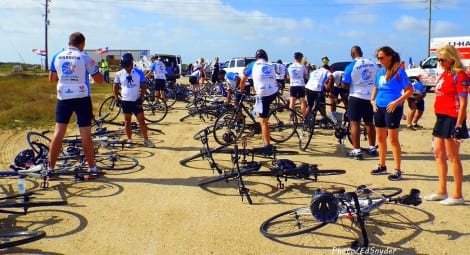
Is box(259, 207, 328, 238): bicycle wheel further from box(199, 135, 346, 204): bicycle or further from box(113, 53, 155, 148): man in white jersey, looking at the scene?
box(113, 53, 155, 148): man in white jersey

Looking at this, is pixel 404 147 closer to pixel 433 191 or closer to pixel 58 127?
pixel 433 191

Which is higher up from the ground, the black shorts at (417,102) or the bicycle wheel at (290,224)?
the black shorts at (417,102)

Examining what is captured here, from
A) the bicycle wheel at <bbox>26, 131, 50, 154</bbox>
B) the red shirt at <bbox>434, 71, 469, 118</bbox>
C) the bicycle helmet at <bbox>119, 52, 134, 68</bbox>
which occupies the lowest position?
the bicycle wheel at <bbox>26, 131, 50, 154</bbox>

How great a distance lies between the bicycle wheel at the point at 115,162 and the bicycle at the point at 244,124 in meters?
2.05

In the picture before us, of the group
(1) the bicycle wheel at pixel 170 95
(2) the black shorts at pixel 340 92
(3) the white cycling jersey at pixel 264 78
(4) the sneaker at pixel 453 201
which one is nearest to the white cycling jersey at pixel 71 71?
(3) the white cycling jersey at pixel 264 78

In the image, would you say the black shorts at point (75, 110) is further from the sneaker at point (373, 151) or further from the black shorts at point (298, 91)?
the black shorts at point (298, 91)

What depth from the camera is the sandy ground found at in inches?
155

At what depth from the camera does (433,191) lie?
18.3ft

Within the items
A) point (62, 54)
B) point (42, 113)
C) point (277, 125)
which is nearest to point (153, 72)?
point (42, 113)

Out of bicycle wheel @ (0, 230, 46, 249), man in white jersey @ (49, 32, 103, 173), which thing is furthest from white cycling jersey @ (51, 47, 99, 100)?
bicycle wheel @ (0, 230, 46, 249)

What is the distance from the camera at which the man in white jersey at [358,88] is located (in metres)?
7.12

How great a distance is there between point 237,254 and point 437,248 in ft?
5.89

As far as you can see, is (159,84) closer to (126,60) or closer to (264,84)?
(126,60)

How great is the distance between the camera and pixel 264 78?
775 centimetres
